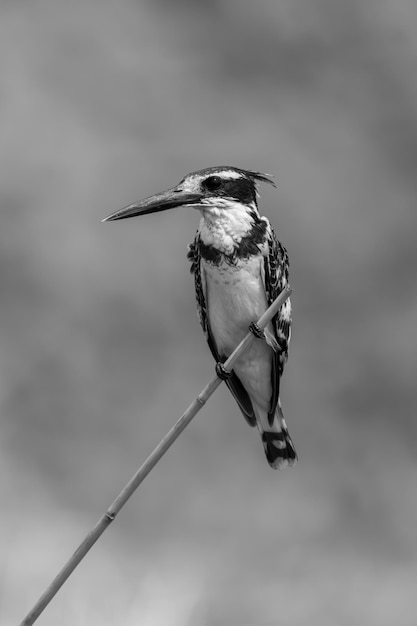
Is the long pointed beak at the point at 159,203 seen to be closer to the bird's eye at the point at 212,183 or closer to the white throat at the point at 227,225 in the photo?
the bird's eye at the point at 212,183

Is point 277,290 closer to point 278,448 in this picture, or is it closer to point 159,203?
point 278,448

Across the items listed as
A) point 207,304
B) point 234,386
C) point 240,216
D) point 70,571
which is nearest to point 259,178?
point 240,216

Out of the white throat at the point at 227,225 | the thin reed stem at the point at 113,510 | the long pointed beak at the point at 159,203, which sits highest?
the long pointed beak at the point at 159,203

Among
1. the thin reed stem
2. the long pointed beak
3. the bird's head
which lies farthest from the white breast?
the thin reed stem

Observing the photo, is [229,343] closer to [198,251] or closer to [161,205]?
[198,251]

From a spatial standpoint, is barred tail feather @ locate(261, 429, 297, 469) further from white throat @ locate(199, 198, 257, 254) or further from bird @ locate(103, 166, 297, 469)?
white throat @ locate(199, 198, 257, 254)

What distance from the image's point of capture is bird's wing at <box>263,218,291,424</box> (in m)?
2.57

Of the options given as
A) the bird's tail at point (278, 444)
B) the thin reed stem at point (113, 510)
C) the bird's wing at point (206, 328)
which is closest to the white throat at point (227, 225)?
the bird's wing at point (206, 328)

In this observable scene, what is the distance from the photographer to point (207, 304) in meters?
2.77

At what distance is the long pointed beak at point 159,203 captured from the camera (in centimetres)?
178

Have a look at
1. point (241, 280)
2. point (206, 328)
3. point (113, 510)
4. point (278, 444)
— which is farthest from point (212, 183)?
point (278, 444)

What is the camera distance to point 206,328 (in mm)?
2857

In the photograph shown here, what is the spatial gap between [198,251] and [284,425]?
0.87 meters

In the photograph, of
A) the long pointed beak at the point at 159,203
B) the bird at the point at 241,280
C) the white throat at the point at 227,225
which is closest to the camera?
the long pointed beak at the point at 159,203
